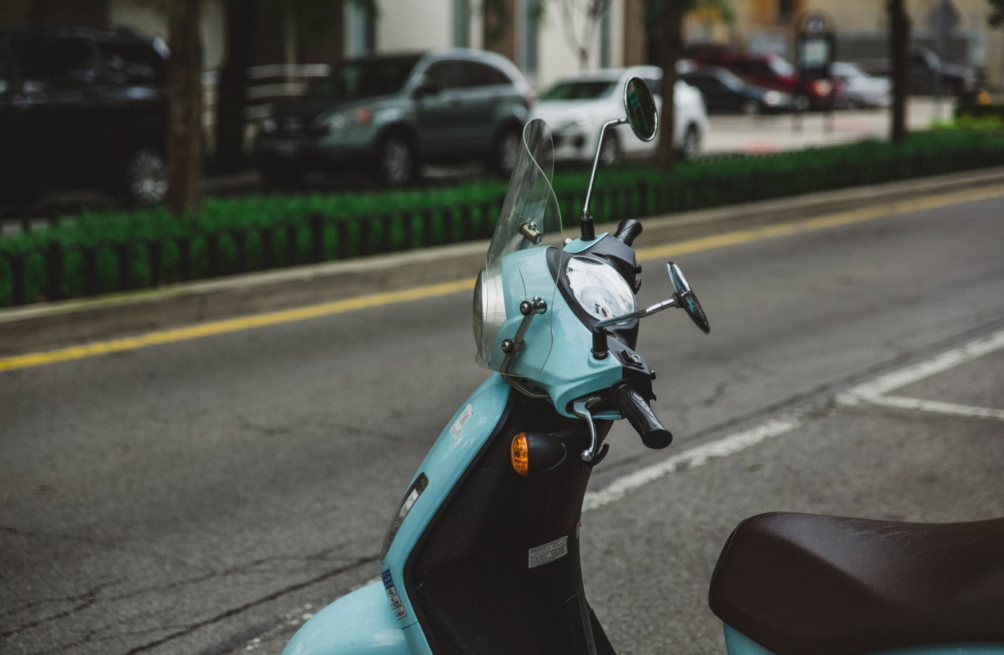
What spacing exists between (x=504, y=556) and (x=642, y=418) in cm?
55

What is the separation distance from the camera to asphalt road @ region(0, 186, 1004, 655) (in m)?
3.74

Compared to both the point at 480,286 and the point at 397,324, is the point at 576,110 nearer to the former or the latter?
the point at 397,324

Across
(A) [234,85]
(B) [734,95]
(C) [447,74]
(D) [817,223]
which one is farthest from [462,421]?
(B) [734,95]

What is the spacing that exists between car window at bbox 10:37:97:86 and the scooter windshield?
1175 centimetres

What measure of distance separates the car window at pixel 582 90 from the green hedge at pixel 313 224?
4994 millimetres

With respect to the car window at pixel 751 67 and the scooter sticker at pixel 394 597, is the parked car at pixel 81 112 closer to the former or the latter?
the scooter sticker at pixel 394 597

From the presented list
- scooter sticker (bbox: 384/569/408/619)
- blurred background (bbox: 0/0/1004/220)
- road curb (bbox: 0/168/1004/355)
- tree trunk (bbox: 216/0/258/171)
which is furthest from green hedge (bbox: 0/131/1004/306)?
tree trunk (bbox: 216/0/258/171)

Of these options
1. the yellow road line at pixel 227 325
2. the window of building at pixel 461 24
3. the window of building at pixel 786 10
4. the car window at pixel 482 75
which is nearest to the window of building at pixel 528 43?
the window of building at pixel 461 24

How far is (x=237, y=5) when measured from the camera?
17859 mm

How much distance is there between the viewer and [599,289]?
2.22m

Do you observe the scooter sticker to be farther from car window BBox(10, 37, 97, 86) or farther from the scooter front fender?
car window BBox(10, 37, 97, 86)

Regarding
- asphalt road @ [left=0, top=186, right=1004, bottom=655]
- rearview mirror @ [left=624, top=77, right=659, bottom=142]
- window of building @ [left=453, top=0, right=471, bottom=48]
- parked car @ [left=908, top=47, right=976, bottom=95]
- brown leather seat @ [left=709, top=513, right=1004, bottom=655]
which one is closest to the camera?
brown leather seat @ [left=709, top=513, right=1004, bottom=655]

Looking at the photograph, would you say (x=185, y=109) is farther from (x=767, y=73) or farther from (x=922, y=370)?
(x=767, y=73)

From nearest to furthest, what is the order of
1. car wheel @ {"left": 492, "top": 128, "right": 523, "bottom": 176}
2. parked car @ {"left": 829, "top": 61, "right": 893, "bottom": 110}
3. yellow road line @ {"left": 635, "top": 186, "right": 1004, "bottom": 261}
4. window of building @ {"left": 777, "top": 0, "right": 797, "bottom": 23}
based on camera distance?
yellow road line @ {"left": 635, "top": 186, "right": 1004, "bottom": 261}
car wheel @ {"left": 492, "top": 128, "right": 523, "bottom": 176}
parked car @ {"left": 829, "top": 61, "right": 893, "bottom": 110}
window of building @ {"left": 777, "top": 0, "right": 797, "bottom": 23}
